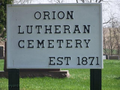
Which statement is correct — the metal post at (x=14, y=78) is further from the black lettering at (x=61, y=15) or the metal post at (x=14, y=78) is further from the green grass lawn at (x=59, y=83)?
the green grass lawn at (x=59, y=83)

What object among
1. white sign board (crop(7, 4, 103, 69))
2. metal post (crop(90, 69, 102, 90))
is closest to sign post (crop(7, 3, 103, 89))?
white sign board (crop(7, 4, 103, 69))

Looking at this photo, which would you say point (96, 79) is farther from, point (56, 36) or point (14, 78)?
point (14, 78)

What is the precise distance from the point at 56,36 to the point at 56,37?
0.06 ft

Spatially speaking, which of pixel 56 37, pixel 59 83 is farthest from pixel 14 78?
pixel 59 83

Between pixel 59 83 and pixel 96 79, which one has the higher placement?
pixel 96 79

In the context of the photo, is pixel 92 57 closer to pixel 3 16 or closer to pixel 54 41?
pixel 54 41

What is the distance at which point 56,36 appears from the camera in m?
4.77

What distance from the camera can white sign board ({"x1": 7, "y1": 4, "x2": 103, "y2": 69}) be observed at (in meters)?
4.76

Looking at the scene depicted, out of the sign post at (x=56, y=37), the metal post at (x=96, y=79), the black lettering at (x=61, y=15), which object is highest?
the black lettering at (x=61, y=15)

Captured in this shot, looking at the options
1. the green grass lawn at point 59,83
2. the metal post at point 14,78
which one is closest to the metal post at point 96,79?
the metal post at point 14,78

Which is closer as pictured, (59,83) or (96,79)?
(96,79)

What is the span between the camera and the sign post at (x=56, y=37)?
4758 millimetres

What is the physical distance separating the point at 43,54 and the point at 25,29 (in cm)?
52

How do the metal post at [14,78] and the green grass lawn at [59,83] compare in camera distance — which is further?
the green grass lawn at [59,83]
